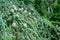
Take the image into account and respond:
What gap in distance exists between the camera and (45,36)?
404cm

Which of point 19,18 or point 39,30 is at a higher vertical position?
point 19,18

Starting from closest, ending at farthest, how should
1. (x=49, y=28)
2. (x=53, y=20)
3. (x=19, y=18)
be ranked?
(x=19, y=18)
(x=49, y=28)
(x=53, y=20)

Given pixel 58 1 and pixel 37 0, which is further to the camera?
pixel 37 0

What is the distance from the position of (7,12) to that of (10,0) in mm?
430

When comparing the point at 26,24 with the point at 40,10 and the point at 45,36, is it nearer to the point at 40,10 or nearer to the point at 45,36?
the point at 45,36

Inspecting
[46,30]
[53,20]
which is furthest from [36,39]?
[53,20]

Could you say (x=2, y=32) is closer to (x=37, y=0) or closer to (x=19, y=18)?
(x=19, y=18)

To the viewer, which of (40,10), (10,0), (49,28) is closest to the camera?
(10,0)

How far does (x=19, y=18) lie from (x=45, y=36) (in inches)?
29.9

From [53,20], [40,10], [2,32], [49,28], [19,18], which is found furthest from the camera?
[40,10]

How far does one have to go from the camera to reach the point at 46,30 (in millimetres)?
4145

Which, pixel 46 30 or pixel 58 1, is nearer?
pixel 46 30

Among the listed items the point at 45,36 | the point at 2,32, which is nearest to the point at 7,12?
the point at 2,32

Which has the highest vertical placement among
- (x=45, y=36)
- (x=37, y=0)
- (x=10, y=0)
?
(x=10, y=0)
